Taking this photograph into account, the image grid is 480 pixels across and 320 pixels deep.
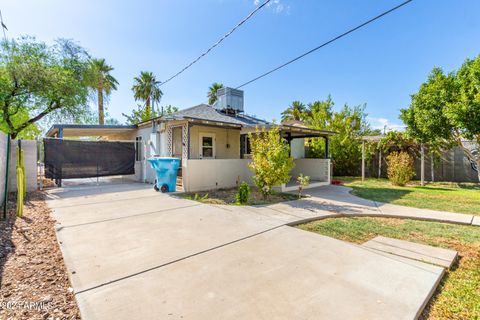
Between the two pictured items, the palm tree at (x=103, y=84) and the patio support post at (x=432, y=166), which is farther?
the palm tree at (x=103, y=84)

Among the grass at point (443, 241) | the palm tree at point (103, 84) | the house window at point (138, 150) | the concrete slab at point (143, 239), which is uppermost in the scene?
the palm tree at point (103, 84)

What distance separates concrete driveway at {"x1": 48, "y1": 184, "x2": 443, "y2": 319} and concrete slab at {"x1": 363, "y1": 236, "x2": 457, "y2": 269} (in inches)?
9.8

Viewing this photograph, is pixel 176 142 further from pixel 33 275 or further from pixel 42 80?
pixel 33 275

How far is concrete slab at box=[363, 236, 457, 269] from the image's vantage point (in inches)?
129

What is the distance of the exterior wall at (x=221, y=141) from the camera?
11219 millimetres

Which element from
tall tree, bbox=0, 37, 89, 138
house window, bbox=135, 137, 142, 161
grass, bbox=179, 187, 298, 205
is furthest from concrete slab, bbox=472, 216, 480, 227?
tall tree, bbox=0, 37, 89, 138

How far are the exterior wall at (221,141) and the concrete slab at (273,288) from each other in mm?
8209

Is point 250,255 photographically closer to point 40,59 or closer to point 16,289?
point 16,289

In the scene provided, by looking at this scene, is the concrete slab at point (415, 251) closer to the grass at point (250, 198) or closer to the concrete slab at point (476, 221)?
the concrete slab at point (476, 221)

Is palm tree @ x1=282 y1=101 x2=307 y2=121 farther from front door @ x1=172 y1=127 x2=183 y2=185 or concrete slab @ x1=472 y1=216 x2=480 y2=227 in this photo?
concrete slab @ x1=472 y1=216 x2=480 y2=227

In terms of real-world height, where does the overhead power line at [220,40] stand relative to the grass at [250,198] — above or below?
above

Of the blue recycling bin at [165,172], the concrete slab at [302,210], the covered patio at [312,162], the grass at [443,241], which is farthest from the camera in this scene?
the covered patio at [312,162]

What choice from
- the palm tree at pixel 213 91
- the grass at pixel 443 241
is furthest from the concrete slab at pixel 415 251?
the palm tree at pixel 213 91

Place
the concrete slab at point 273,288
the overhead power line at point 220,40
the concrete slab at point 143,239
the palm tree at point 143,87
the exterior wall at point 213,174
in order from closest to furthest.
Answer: the concrete slab at point 273,288 < the concrete slab at point 143,239 < the overhead power line at point 220,40 < the exterior wall at point 213,174 < the palm tree at point 143,87
